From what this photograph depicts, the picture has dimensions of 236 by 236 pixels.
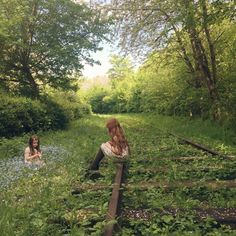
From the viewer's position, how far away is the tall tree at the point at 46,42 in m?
20.9

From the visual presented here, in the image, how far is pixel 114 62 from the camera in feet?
294

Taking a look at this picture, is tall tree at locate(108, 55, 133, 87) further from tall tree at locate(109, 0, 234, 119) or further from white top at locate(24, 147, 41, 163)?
white top at locate(24, 147, 41, 163)

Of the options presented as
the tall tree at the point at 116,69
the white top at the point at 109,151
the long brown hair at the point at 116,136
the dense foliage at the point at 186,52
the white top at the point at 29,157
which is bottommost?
the white top at the point at 29,157

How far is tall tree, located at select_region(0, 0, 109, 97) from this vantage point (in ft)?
68.5

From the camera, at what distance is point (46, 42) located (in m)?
21.8

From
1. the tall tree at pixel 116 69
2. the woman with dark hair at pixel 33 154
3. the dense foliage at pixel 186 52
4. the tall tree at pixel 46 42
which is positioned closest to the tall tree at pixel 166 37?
the dense foliage at pixel 186 52

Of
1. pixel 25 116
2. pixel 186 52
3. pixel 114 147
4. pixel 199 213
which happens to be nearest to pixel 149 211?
pixel 199 213

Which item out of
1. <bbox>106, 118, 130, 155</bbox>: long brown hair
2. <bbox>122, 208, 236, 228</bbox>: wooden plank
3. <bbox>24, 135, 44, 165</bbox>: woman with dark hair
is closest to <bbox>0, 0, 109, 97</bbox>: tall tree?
<bbox>24, 135, 44, 165</bbox>: woman with dark hair

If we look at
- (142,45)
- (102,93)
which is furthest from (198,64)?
(102,93)

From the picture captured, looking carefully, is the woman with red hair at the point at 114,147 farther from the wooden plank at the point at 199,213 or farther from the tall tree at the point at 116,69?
the tall tree at the point at 116,69

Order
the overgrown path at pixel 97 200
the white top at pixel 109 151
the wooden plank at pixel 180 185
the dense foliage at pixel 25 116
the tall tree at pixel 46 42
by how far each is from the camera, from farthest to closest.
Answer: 1. the tall tree at pixel 46 42
2. the dense foliage at pixel 25 116
3. the white top at pixel 109 151
4. the wooden plank at pixel 180 185
5. the overgrown path at pixel 97 200

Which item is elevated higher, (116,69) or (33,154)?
(116,69)

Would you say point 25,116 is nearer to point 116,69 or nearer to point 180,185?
point 180,185

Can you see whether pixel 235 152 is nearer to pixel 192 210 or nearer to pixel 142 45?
pixel 192 210
